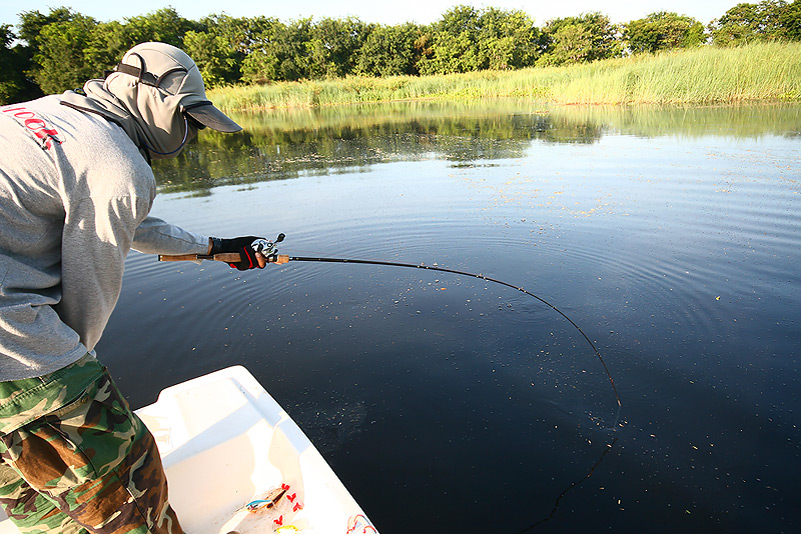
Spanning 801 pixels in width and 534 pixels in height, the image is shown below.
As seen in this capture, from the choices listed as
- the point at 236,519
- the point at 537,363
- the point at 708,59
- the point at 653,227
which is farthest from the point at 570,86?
the point at 236,519

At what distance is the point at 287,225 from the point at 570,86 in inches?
747

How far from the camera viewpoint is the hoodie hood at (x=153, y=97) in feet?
5.24

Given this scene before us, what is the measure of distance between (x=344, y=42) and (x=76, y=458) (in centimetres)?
5110

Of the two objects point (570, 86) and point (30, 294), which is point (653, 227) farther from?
point (570, 86)

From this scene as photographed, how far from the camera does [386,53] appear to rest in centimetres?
4628

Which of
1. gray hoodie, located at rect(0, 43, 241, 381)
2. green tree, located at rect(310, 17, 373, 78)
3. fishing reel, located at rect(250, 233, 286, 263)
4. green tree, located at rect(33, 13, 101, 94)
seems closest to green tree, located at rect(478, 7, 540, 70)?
green tree, located at rect(310, 17, 373, 78)

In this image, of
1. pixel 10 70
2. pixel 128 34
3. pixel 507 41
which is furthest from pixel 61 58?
pixel 507 41

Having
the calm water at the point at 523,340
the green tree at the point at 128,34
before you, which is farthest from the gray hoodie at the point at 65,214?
the green tree at the point at 128,34

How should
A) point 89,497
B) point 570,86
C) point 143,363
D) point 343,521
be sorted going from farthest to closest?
point 570,86, point 143,363, point 343,521, point 89,497

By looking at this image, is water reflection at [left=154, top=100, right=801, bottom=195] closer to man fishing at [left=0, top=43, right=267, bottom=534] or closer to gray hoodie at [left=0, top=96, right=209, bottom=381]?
man fishing at [left=0, top=43, right=267, bottom=534]

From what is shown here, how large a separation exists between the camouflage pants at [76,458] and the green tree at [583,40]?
49.0m

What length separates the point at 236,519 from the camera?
6.90 ft

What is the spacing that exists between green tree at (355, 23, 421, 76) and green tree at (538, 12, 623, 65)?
13191 millimetres

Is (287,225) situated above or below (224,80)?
below
